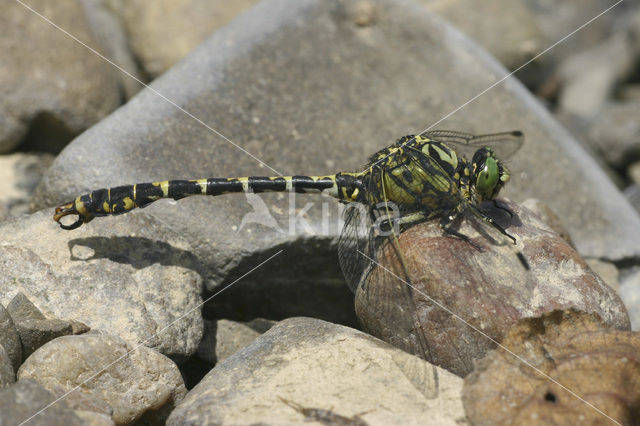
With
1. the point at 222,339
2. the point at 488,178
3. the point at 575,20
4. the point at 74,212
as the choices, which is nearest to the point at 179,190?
the point at 74,212

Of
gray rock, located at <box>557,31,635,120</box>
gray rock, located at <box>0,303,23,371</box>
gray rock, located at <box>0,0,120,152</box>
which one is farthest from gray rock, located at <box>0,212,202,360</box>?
gray rock, located at <box>557,31,635,120</box>

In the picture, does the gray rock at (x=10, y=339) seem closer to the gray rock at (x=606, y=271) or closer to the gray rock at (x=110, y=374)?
the gray rock at (x=110, y=374)

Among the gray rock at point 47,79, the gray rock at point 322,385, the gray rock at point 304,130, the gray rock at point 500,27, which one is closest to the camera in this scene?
the gray rock at point 322,385

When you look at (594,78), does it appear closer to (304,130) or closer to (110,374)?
(304,130)

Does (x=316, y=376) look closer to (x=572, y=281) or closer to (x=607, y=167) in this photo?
(x=572, y=281)

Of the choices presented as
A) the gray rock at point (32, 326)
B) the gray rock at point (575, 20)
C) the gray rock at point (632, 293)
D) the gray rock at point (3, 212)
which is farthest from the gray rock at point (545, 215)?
the gray rock at point (575, 20)

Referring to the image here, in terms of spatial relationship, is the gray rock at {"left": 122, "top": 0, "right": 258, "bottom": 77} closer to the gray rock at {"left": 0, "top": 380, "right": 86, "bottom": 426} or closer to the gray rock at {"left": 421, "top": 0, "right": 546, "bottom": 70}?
the gray rock at {"left": 421, "top": 0, "right": 546, "bottom": 70}

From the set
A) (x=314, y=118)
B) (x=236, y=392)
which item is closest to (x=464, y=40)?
(x=314, y=118)
